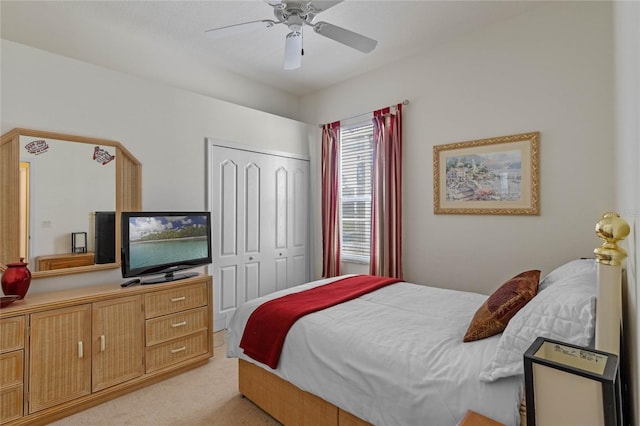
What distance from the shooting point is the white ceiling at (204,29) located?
2.78 meters

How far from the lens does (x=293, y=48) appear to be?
2.52 m

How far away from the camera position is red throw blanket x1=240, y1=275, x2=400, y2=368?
198 centimetres

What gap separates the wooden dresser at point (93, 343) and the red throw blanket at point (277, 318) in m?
0.90

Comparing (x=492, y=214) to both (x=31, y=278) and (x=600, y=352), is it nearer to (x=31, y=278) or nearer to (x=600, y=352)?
(x=600, y=352)

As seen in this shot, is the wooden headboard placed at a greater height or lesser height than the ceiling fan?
lesser

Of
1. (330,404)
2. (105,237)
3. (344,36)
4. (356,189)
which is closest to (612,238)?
(330,404)

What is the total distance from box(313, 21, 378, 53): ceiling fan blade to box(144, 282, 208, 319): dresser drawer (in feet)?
7.46

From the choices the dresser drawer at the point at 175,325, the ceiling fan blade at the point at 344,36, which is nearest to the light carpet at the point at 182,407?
the dresser drawer at the point at 175,325

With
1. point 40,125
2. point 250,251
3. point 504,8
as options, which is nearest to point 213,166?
point 250,251

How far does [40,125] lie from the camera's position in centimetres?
252

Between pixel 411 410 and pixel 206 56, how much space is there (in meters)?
3.85

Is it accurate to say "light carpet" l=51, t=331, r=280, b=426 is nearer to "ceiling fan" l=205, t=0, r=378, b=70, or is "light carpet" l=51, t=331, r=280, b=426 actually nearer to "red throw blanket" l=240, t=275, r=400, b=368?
"red throw blanket" l=240, t=275, r=400, b=368

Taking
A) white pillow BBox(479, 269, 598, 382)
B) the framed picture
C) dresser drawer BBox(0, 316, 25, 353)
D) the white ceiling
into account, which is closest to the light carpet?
dresser drawer BBox(0, 316, 25, 353)

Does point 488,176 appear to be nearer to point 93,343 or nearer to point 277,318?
point 277,318
